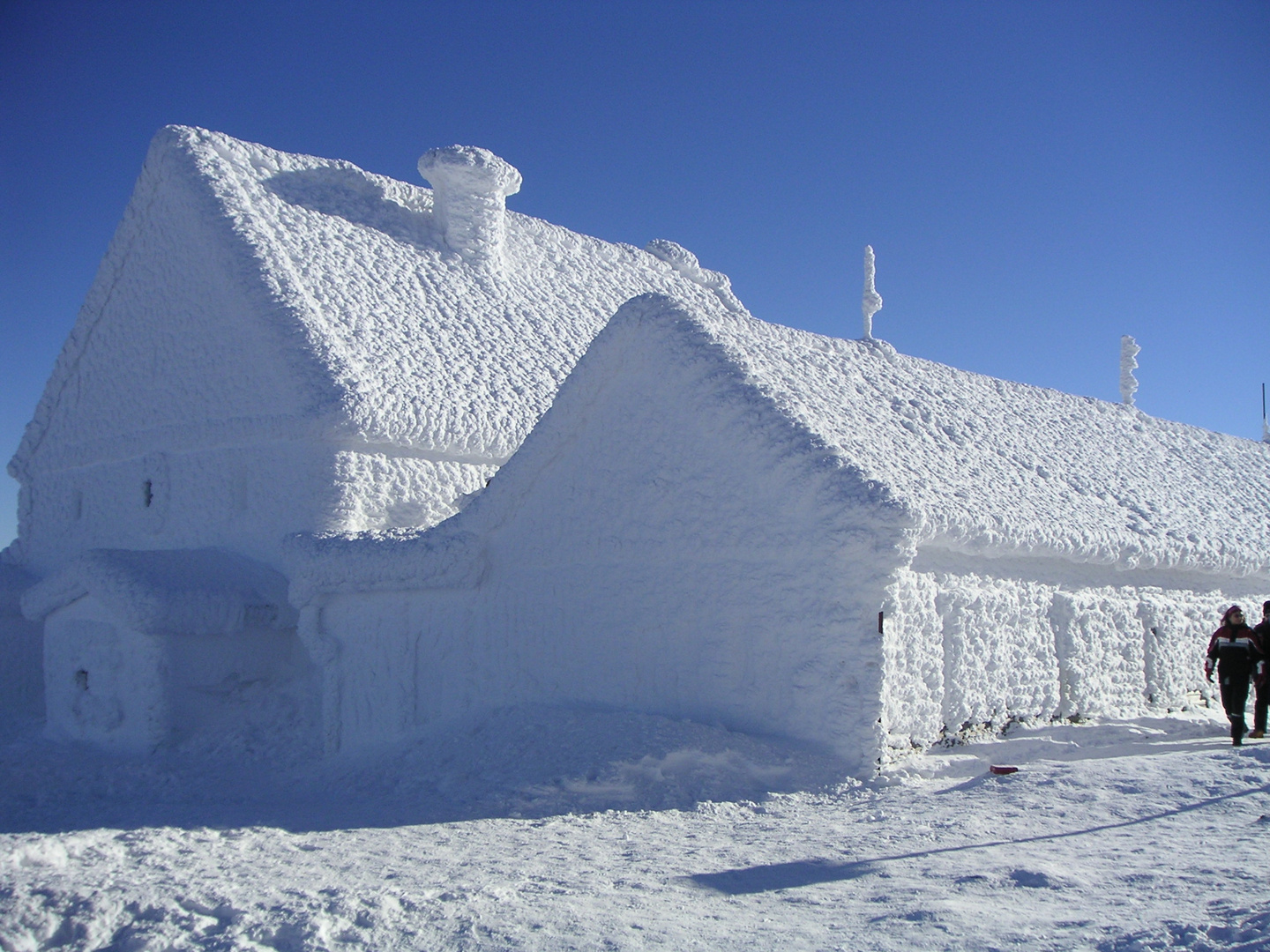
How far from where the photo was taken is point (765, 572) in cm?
823

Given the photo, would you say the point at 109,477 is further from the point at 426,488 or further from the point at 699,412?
the point at 699,412

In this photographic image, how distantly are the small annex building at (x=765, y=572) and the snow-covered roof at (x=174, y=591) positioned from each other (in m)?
1.23

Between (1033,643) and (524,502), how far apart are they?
17.8 feet

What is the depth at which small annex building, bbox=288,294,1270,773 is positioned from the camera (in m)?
7.96

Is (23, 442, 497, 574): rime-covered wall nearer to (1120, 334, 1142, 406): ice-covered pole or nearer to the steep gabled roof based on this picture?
the steep gabled roof

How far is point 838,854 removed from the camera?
19.3 ft

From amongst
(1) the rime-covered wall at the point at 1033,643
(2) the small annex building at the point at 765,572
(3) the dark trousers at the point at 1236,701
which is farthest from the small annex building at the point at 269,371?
(3) the dark trousers at the point at 1236,701

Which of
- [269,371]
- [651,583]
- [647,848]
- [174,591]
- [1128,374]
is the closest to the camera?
[647,848]

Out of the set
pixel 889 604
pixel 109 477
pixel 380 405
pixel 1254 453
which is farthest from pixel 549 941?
pixel 1254 453

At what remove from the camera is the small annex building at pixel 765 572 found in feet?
26.1

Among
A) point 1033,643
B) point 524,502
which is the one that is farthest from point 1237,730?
point 524,502

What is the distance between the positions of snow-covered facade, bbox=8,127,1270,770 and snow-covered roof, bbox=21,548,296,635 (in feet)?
0.16

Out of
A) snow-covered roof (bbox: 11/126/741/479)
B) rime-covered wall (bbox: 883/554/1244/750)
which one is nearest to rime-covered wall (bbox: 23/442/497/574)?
snow-covered roof (bbox: 11/126/741/479)

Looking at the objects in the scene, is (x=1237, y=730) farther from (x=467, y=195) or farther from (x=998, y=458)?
(x=467, y=195)
